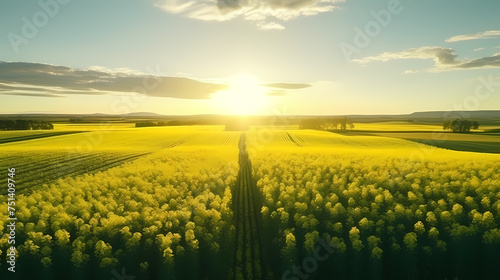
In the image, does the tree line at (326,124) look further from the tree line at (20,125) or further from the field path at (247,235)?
the tree line at (20,125)

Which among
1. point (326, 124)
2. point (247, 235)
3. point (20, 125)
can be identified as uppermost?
point (326, 124)

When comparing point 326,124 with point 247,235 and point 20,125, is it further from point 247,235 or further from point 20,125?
point 20,125

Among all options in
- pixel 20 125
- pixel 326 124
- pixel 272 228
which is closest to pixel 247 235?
pixel 272 228

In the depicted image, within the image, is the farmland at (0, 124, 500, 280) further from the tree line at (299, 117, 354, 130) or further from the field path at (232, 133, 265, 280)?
the tree line at (299, 117, 354, 130)

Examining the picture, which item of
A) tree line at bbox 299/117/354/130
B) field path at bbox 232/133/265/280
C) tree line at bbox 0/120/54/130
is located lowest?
field path at bbox 232/133/265/280

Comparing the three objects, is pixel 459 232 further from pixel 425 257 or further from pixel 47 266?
pixel 47 266

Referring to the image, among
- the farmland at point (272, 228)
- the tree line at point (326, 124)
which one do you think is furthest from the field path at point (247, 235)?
the tree line at point (326, 124)

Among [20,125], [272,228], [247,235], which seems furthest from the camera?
[20,125]

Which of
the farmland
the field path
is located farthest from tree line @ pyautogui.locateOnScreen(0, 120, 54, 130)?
the field path

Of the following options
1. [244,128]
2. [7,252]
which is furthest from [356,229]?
[244,128]
